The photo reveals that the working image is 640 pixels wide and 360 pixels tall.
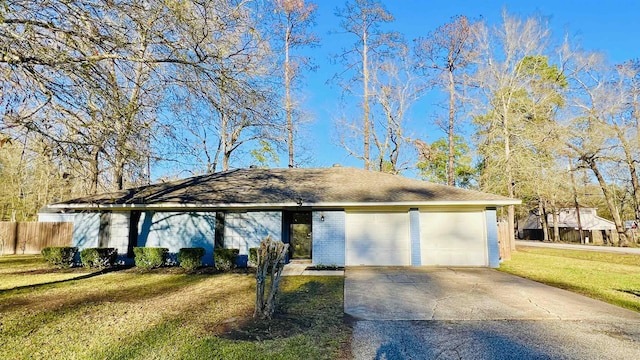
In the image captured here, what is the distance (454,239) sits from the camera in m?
11.0

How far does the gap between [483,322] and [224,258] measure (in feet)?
24.8

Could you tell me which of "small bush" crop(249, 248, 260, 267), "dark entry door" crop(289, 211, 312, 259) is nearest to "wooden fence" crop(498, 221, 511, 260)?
"dark entry door" crop(289, 211, 312, 259)

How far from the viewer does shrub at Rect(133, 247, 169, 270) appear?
10430mm

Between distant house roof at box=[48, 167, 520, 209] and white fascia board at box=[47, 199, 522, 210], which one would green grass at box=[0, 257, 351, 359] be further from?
distant house roof at box=[48, 167, 520, 209]

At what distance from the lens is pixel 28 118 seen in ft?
16.3

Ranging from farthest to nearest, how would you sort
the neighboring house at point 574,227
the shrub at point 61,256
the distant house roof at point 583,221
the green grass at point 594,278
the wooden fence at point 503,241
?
the distant house roof at point 583,221 < the neighboring house at point 574,227 < the wooden fence at point 503,241 < the shrub at point 61,256 < the green grass at point 594,278

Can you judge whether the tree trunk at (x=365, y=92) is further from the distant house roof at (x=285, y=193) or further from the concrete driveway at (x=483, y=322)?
the concrete driveway at (x=483, y=322)

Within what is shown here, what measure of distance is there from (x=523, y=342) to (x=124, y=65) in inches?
295

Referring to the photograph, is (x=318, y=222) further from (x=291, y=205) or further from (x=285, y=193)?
(x=285, y=193)

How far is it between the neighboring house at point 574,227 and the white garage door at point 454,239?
22399mm

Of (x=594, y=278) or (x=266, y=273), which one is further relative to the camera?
(x=594, y=278)

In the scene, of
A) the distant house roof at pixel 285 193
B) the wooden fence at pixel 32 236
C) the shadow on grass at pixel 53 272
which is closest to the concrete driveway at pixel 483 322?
the distant house roof at pixel 285 193

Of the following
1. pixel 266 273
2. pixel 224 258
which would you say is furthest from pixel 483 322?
pixel 224 258

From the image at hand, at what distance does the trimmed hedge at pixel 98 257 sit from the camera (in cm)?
1045
